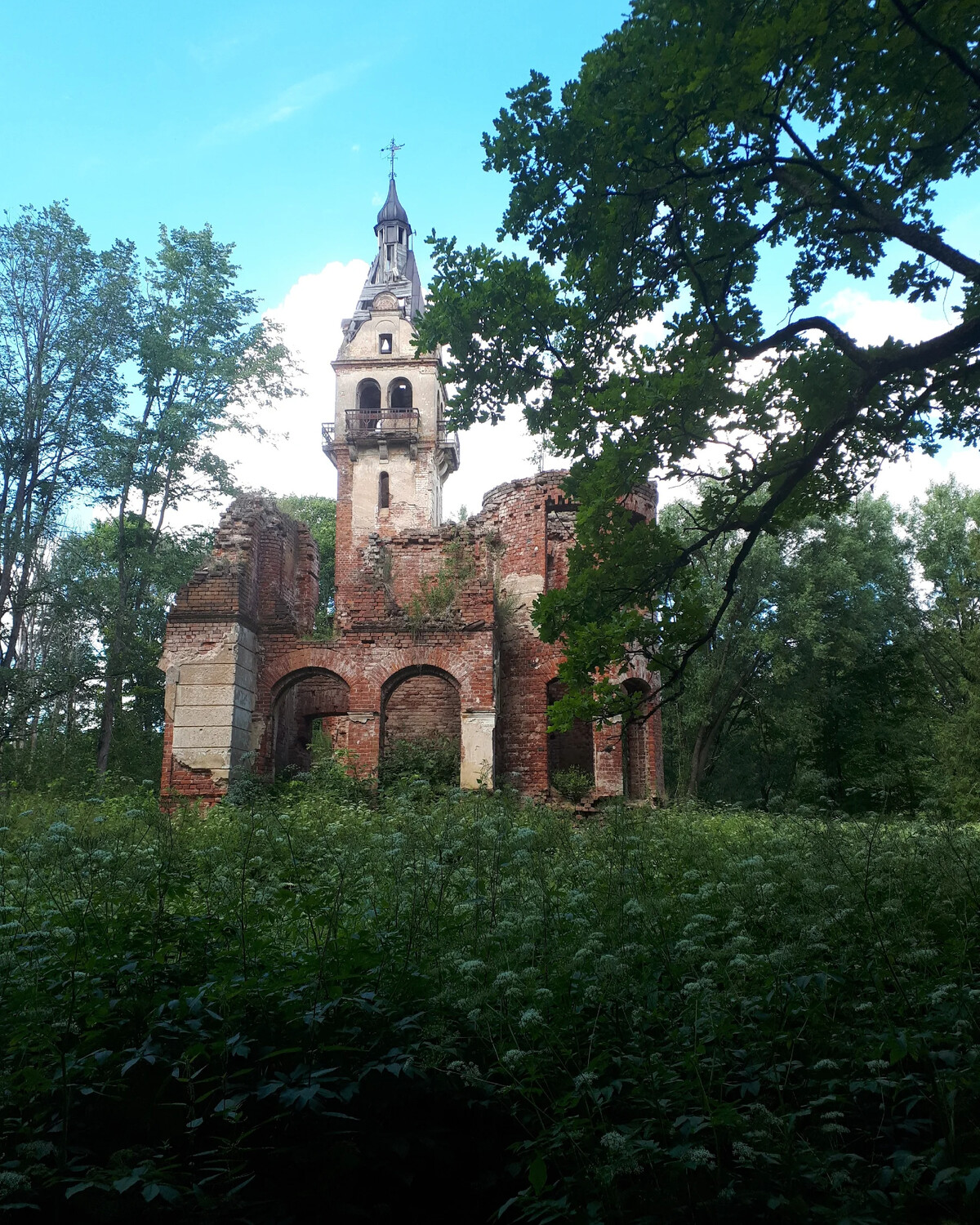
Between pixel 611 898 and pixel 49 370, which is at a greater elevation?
pixel 49 370

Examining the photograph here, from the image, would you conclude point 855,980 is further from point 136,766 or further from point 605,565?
point 136,766

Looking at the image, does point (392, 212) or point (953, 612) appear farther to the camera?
point (392, 212)

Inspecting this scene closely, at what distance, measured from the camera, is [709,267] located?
300 inches

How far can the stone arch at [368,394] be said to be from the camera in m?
34.1

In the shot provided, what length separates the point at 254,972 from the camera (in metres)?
3.68

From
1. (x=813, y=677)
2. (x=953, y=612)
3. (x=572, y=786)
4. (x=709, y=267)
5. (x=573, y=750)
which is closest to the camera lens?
(x=709, y=267)

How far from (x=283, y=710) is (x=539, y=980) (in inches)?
604

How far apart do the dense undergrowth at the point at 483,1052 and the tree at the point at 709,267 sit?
3.04 meters

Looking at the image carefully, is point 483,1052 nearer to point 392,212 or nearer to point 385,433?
point 385,433

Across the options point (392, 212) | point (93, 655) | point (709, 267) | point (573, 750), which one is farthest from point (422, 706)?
point (392, 212)

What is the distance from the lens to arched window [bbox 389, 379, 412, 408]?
34.1 meters

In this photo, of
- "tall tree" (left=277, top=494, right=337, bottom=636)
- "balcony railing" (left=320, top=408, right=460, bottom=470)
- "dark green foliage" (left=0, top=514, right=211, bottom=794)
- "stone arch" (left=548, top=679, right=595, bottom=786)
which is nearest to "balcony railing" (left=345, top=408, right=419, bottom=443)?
"balcony railing" (left=320, top=408, right=460, bottom=470)

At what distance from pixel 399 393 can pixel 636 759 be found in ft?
68.4

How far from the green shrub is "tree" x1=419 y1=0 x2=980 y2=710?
31.1 ft
